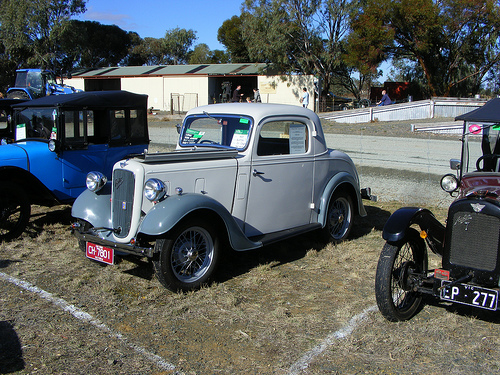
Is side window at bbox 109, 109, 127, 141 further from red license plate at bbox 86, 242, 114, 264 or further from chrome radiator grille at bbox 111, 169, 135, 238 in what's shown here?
red license plate at bbox 86, 242, 114, 264

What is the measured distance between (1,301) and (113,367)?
67.8 inches

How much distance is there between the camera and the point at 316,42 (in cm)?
3391

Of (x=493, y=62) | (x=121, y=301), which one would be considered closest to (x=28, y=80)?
(x=121, y=301)

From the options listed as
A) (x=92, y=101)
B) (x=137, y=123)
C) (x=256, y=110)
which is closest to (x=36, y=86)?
(x=137, y=123)

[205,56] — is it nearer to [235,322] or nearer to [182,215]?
[182,215]

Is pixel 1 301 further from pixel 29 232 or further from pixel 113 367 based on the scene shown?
pixel 29 232

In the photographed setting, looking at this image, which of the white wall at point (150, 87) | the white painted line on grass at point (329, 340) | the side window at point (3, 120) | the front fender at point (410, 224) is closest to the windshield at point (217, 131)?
the front fender at point (410, 224)

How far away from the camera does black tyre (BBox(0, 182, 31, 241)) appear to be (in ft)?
19.3

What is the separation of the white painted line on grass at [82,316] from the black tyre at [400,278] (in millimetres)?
1818

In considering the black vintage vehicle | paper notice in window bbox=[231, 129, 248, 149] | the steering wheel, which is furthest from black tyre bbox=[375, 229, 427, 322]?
paper notice in window bbox=[231, 129, 248, 149]

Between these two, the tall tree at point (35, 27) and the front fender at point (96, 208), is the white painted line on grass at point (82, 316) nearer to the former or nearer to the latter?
the front fender at point (96, 208)

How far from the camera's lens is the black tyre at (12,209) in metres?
5.88

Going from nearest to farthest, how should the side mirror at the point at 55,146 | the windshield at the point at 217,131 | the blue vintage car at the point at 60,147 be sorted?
the windshield at the point at 217,131 < the blue vintage car at the point at 60,147 < the side mirror at the point at 55,146

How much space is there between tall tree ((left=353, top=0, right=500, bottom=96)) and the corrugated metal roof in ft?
30.3
